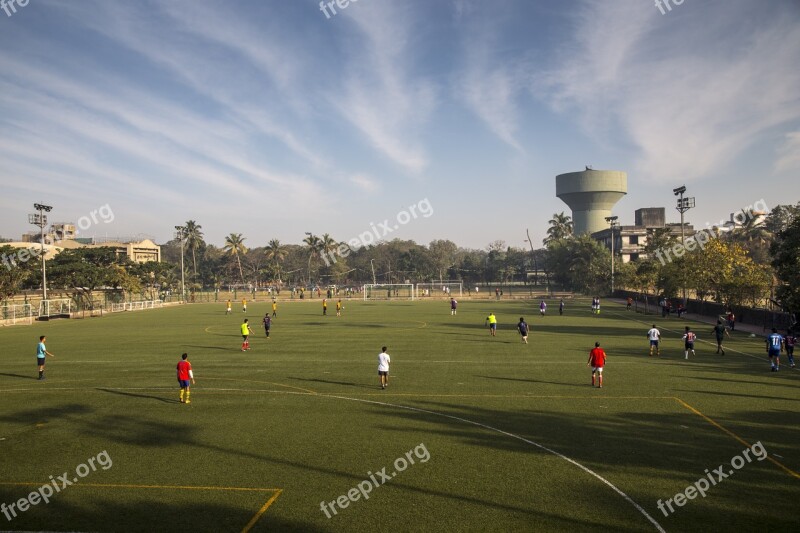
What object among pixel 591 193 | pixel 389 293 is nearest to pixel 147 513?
pixel 389 293

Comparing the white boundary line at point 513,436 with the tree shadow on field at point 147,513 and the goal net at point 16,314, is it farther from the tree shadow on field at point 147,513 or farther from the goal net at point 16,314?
the goal net at point 16,314

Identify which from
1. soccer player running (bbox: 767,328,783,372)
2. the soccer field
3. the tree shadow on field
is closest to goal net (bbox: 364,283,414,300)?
the soccer field

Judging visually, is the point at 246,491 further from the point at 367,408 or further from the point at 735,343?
the point at 735,343

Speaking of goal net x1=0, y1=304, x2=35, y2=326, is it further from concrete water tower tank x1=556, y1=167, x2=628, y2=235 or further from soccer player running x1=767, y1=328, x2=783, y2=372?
concrete water tower tank x1=556, y1=167, x2=628, y2=235

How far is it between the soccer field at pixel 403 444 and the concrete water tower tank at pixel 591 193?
5436 inches

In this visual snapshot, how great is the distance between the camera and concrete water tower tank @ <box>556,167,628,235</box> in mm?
154375

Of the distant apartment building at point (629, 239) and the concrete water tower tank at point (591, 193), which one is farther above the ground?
the concrete water tower tank at point (591, 193)

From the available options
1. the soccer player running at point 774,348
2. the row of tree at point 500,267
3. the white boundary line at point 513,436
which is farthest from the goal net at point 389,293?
the white boundary line at point 513,436

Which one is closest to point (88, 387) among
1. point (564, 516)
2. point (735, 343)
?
point (564, 516)

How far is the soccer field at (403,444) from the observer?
9.38 meters

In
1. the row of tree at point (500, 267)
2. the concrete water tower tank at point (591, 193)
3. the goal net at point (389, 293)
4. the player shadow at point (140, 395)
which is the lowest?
the player shadow at point (140, 395)

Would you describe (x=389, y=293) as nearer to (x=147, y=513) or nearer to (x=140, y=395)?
(x=140, y=395)

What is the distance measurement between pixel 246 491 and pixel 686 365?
2089 cm

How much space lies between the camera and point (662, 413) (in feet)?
50.9
